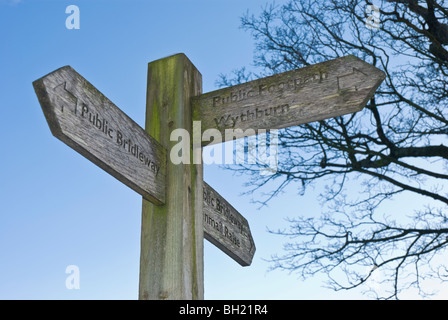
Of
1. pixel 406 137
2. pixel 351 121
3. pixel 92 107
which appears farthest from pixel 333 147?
pixel 92 107

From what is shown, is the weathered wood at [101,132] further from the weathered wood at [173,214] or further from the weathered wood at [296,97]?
the weathered wood at [296,97]

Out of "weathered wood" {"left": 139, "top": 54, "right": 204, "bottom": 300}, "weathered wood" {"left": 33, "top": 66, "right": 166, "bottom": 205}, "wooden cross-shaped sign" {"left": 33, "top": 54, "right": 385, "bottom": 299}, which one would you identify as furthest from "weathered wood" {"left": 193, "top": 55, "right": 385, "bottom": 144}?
"weathered wood" {"left": 33, "top": 66, "right": 166, "bottom": 205}

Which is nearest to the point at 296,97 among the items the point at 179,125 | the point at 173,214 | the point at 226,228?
the point at 179,125

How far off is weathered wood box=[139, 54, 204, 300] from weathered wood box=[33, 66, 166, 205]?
7 cm

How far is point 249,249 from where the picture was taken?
2.63m

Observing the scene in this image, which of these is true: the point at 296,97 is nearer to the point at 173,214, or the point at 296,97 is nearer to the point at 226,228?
the point at 173,214

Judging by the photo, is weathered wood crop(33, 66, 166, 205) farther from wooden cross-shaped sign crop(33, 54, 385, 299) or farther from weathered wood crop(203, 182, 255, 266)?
weathered wood crop(203, 182, 255, 266)

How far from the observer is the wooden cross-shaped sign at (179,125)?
1.65 metres

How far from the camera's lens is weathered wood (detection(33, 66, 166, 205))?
4.69 feet

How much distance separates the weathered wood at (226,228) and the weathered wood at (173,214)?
21cm

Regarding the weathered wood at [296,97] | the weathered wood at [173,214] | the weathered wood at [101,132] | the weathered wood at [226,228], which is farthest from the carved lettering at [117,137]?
the weathered wood at [226,228]

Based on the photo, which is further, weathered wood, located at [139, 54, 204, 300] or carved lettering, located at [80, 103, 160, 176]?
weathered wood, located at [139, 54, 204, 300]

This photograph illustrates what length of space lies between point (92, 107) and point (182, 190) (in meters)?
0.50

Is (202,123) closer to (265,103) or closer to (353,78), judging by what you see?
(265,103)
